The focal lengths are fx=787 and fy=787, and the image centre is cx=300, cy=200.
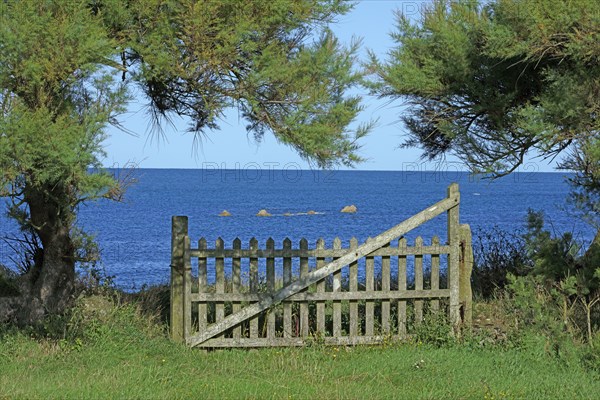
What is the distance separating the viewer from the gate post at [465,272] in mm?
10211

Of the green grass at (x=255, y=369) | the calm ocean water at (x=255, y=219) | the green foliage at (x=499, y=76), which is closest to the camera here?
the green grass at (x=255, y=369)

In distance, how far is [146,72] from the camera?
318 inches

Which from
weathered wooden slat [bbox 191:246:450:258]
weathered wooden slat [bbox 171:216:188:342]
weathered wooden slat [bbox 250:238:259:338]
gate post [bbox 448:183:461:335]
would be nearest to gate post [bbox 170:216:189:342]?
weathered wooden slat [bbox 171:216:188:342]

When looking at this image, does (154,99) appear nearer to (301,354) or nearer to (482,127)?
(301,354)

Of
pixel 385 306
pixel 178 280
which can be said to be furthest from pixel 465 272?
pixel 178 280

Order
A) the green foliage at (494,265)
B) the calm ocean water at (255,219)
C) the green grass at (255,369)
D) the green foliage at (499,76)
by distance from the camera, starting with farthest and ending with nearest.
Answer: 1. the calm ocean water at (255,219)
2. the green foliage at (494,265)
3. the green foliage at (499,76)
4. the green grass at (255,369)

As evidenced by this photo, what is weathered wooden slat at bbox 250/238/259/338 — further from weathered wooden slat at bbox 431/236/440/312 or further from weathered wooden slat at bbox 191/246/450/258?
weathered wooden slat at bbox 431/236/440/312

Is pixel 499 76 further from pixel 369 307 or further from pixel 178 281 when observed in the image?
pixel 178 281

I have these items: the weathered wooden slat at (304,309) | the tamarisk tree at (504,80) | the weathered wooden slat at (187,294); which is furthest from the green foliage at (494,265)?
the weathered wooden slat at (187,294)

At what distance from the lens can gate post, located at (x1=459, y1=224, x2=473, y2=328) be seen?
1021 cm

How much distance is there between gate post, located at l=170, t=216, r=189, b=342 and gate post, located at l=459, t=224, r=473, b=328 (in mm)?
3598

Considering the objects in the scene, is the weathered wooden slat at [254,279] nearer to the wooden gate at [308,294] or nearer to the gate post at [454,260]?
the wooden gate at [308,294]

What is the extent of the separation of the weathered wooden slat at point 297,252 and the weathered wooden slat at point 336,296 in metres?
0.48

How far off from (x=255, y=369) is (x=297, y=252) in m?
1.94
